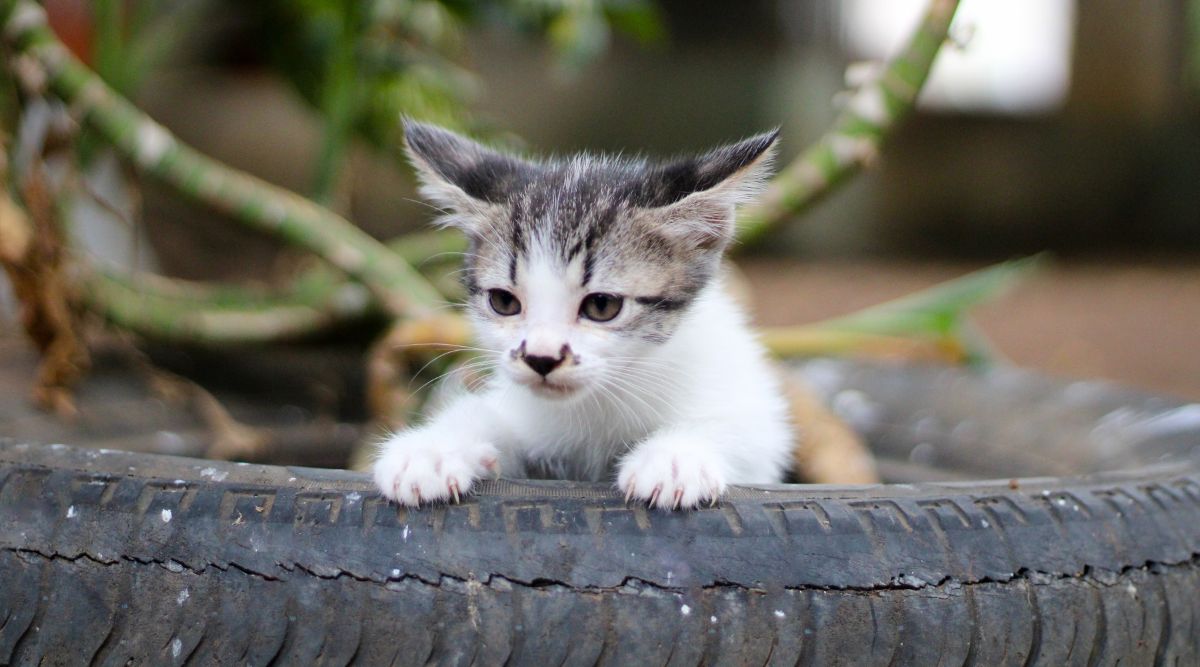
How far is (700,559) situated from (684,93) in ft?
22.4

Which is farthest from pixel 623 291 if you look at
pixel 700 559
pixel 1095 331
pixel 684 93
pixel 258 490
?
pixel 684 93

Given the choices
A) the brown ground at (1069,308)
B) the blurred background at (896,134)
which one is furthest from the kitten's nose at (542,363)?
the blurred background at (896,134)

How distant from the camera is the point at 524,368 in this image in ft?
5.29

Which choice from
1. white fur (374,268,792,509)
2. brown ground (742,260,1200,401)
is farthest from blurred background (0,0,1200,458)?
white fur (374,268,792,509)

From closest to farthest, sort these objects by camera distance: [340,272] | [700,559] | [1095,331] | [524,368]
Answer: [700,559], [524,368], [340,272], [1095,331]

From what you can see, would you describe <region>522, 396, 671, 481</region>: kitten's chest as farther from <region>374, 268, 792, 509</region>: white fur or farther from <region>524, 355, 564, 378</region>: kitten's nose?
<region>524, 355, 564, 378</region>: kitten's nose

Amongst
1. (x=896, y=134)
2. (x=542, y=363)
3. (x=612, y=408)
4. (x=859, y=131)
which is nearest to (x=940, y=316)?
(x=859, y=131)

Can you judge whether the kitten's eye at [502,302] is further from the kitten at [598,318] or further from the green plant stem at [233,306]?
the green plant stem at [233,306]

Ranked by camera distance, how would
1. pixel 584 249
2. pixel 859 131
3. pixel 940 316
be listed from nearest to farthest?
pixel 584 249 → pixel 859 131 → pixel 940 316

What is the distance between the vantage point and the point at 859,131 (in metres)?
2.62

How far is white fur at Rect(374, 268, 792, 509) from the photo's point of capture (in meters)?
1.61

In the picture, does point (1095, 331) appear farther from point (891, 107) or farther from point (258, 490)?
point (258, 490)

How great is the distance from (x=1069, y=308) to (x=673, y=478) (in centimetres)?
568

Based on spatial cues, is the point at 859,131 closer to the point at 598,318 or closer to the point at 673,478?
the point at 598,318
